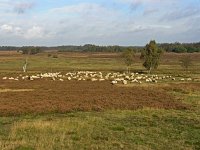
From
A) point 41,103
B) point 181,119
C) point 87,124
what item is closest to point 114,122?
point 87,124

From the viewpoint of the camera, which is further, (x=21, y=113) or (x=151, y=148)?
(x=21, y=113)

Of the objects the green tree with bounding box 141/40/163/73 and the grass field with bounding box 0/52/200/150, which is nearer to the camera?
the grass field with bounding box 0/52/200/150

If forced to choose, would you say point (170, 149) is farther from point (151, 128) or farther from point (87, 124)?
point (87, 124)

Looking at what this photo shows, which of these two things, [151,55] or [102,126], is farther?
[151,55]

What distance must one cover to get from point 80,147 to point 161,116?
10.3 meters

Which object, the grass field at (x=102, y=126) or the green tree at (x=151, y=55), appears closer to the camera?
the grass field at (x=102, y=126)

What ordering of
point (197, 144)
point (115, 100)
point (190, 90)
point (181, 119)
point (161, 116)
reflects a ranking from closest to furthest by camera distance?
point (197, 144), point (181, 119), point (161, 116), point (115, 100), point (190, 90)

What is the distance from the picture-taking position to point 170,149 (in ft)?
45.2

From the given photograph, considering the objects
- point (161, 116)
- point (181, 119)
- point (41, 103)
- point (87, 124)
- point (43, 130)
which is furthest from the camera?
point (41, 103)

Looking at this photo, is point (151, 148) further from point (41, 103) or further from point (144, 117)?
point (41, 103)

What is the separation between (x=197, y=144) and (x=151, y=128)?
3.98m

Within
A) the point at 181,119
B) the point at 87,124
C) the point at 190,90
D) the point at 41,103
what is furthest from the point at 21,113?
the point at 190,90

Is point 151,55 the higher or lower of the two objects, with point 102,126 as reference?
higher

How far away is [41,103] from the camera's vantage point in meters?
30.0
